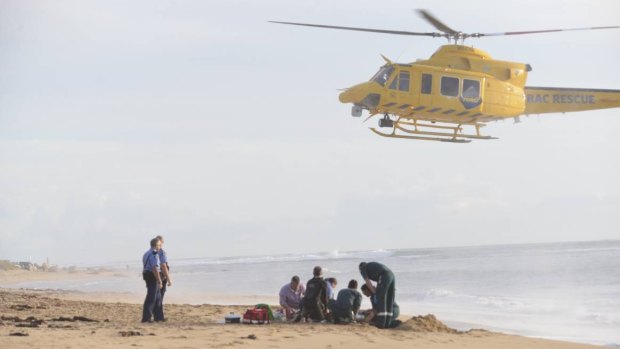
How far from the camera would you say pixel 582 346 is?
1173cm

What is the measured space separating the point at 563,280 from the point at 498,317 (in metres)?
14.7

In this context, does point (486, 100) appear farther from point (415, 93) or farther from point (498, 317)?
point (498, 317)

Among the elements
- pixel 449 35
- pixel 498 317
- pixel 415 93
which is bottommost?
pixel 498 317

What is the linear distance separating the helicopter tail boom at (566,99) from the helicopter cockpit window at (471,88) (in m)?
1.85

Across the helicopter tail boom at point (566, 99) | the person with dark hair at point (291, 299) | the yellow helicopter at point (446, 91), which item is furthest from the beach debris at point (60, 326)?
the helicopter tail boom at point (566, 99)

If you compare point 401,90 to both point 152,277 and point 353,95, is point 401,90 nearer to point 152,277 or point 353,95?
point 353,95

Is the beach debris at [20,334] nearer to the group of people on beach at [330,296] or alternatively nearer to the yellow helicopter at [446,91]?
the group of people on beach at [330,296]

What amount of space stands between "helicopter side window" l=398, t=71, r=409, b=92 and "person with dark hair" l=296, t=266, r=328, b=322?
20.4ft

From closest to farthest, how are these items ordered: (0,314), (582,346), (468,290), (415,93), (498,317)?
(582,346)
(0,314)
(415,93)
(498,317)
(468,290)

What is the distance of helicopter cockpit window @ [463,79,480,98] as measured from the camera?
17.3m

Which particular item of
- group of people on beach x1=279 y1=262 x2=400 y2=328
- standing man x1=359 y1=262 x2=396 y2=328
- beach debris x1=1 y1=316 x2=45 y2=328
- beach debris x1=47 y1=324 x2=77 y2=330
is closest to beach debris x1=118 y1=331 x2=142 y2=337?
beach debris x1=47 y1=324 x2=77 y2=330

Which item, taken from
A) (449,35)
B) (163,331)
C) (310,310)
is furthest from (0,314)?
(449,35)

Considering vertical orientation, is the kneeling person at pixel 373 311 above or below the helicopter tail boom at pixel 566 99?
below

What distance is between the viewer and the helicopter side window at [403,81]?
17.0 metres
